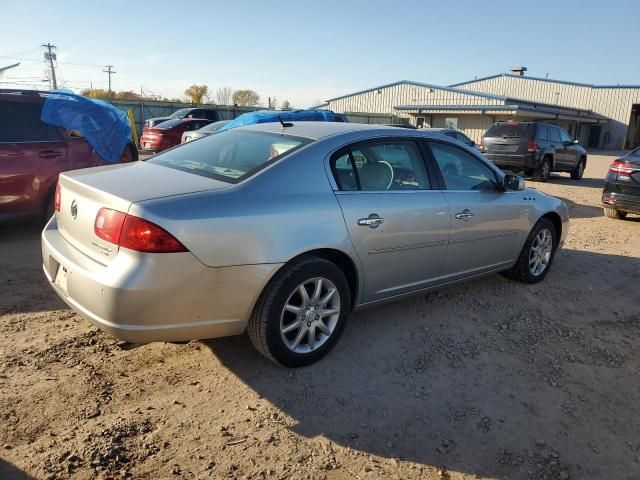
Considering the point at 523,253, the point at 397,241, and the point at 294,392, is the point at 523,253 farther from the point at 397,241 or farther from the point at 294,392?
the point at 294,392

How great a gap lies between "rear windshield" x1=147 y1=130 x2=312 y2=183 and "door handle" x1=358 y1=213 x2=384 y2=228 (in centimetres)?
65

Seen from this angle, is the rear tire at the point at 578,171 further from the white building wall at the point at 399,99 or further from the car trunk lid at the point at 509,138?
the white building wall at the point at 399,99

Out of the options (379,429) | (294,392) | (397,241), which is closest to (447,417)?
(379,429)

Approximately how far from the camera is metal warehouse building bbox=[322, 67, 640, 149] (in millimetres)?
35656

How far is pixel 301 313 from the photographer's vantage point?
3.26 metres

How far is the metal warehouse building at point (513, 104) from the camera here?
35656 millimetres

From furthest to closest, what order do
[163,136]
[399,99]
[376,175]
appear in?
1. [399,99]
2. [163,136]
3. [376,175]

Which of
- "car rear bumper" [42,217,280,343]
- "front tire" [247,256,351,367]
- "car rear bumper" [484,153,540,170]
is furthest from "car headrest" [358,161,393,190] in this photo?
"car rear bumper" [484,153,540,170]

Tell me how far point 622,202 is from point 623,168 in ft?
1.92

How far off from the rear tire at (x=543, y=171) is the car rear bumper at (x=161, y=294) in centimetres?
1376

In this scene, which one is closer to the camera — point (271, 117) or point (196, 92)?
point (271, 117)

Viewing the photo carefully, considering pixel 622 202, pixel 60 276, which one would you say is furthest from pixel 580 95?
pixel 60 276

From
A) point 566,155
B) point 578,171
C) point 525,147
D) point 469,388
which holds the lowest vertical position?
point 469,388

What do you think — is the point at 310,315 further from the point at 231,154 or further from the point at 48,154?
the point at 48,154
